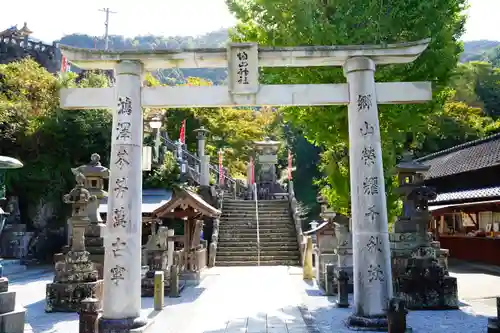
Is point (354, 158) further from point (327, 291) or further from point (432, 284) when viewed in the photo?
point (327, 291)

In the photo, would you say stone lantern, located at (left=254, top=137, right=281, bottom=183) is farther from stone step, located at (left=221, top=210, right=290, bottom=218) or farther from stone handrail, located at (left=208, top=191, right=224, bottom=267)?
stone handrail, located at (left=208, top=191, right=224, bottom=267)

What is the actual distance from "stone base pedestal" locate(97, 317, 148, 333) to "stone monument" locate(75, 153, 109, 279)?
537cm

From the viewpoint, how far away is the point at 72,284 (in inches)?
442

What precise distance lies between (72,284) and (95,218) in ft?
10.5

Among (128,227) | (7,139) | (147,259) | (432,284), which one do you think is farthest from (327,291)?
(7,139)

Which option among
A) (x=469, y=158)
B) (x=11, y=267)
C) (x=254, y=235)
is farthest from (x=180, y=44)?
(x=11, y=267)

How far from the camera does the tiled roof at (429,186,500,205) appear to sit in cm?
1922

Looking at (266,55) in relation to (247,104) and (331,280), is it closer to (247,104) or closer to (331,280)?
(247,104)

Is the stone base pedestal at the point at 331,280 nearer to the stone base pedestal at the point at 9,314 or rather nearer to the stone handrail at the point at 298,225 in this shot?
the stone handrail at the point at 298,225

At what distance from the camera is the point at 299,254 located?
21625mm

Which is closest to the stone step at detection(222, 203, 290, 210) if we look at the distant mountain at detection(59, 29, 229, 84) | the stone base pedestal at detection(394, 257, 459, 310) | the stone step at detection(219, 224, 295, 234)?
the stone step at detection(219, 224, 295, 234)

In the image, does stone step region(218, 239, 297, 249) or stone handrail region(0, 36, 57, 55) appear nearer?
stone step region(218, 239, 297, 249)

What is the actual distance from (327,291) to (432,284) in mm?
3366

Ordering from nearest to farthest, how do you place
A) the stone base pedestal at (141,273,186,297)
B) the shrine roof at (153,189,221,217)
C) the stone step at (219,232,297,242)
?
the stone base pedestal at (141,273,186,297), the shrine roof at (153,189,221,217), the stone step at (219,232,297,242)
